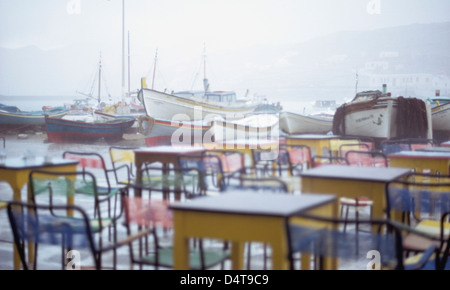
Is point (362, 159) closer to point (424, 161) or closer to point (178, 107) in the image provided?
point (424, 161)

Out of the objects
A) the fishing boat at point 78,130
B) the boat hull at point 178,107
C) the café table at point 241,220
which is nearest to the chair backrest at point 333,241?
the café table at point 241,220

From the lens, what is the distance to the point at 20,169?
388 cm

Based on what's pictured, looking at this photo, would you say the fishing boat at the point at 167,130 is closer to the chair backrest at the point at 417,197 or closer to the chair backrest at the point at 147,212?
the chair backrest at the point at 417,197

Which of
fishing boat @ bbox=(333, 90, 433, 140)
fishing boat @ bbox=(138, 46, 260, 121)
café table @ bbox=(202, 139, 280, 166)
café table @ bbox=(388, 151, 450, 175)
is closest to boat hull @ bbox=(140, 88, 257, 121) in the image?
fishing boat @ bbox=(138, 46, 260, 121)

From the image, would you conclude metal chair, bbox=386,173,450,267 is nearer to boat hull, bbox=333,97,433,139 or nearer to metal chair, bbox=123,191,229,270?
metal chair, bbox=123,191,229,270

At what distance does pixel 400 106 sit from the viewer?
10.6 meters

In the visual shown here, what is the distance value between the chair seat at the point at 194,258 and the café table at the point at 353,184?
0.69 metres

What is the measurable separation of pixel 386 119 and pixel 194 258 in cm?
854

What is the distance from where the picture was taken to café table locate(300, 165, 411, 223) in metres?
3.21

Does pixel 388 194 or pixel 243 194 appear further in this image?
pixel 388 194

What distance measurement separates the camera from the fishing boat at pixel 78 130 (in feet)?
67.5

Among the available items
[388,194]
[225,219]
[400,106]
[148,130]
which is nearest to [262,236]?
[225,219]
